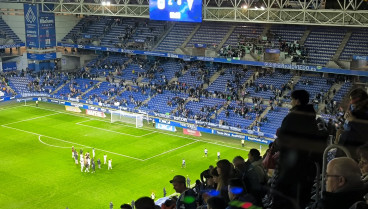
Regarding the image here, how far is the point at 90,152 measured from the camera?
38.2 meters

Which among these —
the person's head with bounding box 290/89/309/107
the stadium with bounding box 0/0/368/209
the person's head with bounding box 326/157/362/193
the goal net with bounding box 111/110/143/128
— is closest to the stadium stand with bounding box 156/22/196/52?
the stadium with bounding box 0/0/368/209

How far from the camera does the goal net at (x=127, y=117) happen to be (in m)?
46.2

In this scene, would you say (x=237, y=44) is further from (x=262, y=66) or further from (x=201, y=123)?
(x=201, y=123)

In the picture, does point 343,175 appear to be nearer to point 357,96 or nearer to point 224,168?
point 357,96

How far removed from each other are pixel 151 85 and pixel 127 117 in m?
5.95

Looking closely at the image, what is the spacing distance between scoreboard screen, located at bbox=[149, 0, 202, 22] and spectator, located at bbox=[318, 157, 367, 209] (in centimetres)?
3935

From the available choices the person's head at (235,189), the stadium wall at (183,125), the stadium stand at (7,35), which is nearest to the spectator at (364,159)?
the person's head at (235,189)

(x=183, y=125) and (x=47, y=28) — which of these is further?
(x=47, y=28)

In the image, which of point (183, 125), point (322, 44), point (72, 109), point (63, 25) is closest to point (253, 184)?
point (183, 125)

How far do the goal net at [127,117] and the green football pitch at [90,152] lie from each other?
2.39 feet

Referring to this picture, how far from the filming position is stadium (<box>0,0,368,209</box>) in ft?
111

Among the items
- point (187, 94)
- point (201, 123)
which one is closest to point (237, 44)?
point (187, 94)

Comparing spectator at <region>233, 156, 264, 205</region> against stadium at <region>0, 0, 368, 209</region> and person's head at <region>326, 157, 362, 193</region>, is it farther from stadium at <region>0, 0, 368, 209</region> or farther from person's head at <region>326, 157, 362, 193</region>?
stadium at <region>0, 0, 368, 209</region>

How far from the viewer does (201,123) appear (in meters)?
43.0
